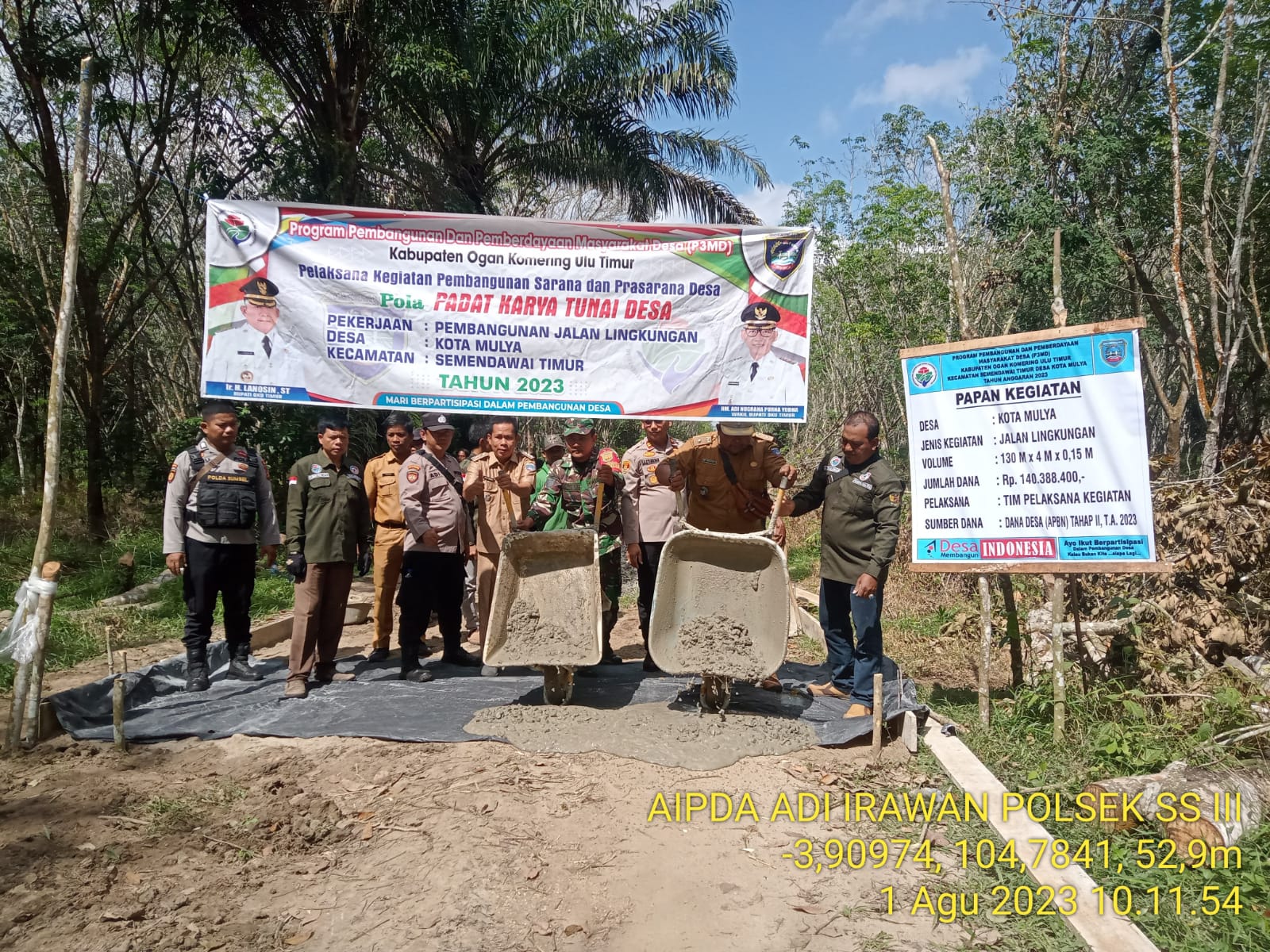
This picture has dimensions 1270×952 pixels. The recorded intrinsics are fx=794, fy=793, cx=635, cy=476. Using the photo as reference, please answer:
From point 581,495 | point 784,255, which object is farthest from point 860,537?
point 581,495

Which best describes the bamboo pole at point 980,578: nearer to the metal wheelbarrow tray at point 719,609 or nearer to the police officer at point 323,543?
the metal wheelbarrow tray at point 719,609

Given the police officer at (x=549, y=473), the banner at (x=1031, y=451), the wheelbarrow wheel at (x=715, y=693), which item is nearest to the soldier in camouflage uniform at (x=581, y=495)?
the police officer at (x=549, y=473)

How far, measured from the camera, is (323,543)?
181 inches

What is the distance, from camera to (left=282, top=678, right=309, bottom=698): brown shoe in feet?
14.4

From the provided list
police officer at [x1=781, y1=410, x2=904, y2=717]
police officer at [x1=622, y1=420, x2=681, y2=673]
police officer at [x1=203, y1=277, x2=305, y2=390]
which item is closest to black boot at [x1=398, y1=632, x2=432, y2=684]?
police officer at [x1=622, y1=420, x2=681, y2=673]

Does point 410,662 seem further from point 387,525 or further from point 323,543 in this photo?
point 387,525

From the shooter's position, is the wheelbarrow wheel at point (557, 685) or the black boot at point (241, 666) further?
the black boot at point (241, 666)

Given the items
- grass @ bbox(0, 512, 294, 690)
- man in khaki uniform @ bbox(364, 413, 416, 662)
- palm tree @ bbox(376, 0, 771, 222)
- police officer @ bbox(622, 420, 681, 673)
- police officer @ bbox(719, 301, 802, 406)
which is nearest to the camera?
police officer @ bbox(719, 301, 802, 406)

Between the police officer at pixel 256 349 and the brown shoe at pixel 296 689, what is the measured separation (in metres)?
1.67

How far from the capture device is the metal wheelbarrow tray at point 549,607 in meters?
4.04

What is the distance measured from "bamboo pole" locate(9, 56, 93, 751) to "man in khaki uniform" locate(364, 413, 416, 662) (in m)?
1.90

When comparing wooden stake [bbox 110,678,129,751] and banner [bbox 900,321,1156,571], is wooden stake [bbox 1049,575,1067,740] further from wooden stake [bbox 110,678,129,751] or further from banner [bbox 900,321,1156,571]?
wooden stake [bbox 110,678,129,751]

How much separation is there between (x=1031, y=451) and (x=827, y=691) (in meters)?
1.69

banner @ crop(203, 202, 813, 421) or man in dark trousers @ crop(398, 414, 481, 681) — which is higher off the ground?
banner @ crop(203, 202, 813, 421)
